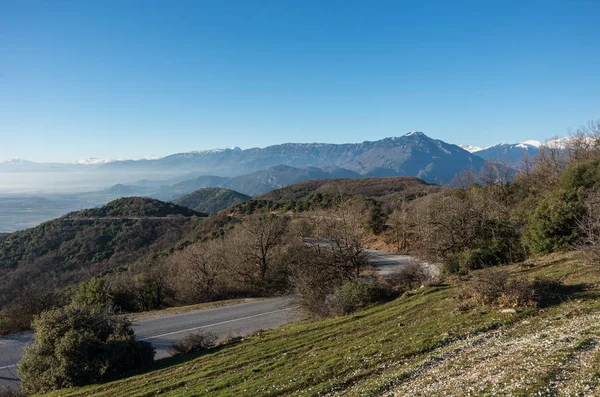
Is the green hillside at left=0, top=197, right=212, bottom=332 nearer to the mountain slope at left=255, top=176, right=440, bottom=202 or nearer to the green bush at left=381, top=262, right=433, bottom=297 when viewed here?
the mountain slope at left=255, top=176, right=440, bottom=202

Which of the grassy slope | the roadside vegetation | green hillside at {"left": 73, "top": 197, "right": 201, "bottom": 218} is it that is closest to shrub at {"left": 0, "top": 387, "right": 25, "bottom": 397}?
the roadside vegetation

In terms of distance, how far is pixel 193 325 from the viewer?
21.3 m

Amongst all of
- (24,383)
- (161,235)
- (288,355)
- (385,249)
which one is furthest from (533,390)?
(161,235)

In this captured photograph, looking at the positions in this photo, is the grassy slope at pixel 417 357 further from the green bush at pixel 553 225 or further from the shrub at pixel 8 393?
the green bush at pixel 553 225

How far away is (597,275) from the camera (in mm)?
13117

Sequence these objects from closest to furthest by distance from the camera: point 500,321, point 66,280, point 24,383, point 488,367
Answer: point 488,367
point 500,321
point 24,383
point 66,280

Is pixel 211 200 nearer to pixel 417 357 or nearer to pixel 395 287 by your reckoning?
pixel 395 287

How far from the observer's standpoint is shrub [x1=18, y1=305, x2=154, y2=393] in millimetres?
13047

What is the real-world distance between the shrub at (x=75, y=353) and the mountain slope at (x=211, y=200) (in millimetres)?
115444

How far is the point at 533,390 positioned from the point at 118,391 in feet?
38.2

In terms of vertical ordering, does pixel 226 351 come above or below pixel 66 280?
above

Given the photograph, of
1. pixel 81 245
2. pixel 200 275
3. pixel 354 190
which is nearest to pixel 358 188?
pixel 354 190

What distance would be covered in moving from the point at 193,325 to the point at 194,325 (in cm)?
7

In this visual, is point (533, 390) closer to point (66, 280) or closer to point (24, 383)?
point (24, 383)
